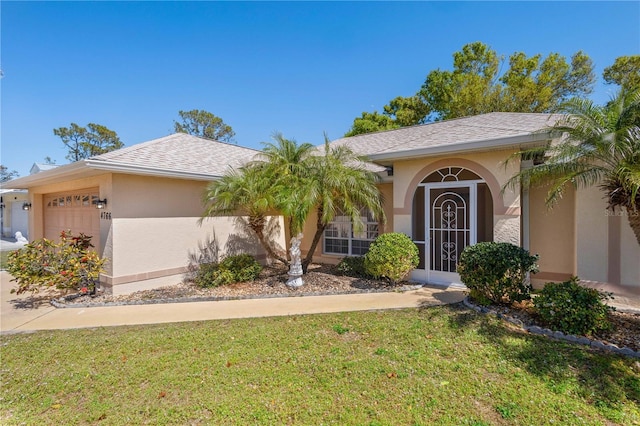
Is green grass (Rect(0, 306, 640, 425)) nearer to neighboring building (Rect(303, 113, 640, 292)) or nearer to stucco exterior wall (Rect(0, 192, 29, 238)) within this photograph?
neighboring building (Rect(303, 113, 640, 292))

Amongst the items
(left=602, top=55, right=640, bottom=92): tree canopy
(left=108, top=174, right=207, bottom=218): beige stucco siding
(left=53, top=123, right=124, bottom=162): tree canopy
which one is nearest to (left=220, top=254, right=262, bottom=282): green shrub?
(left=108, top=174, right=207, bottom=218): beige stucco siding

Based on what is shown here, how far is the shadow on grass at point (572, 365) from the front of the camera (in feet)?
12.6

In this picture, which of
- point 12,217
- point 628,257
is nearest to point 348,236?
point 628,257

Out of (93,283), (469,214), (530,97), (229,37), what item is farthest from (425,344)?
(530,97)

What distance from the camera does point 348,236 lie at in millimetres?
12188

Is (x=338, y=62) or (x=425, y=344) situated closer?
(x=425, y=344)

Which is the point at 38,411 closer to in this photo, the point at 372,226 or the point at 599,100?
the point at 372,226

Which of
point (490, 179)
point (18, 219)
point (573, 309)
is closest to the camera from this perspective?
point (573, 309)

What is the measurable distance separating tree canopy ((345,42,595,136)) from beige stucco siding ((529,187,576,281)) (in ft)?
60.5

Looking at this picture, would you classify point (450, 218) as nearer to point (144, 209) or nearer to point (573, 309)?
point (573, 309)

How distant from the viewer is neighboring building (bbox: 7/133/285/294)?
866cm

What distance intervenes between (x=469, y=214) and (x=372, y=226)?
3931 mm

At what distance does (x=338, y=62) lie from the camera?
56.3ft

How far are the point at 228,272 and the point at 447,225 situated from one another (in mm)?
7430
